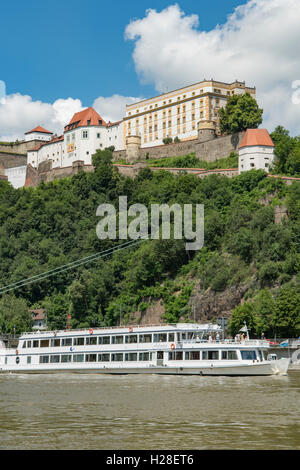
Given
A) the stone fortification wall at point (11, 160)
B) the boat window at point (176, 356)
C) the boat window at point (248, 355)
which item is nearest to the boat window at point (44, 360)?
the boat window at point (176, 356)

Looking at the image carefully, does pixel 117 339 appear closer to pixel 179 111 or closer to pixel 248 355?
pixel 248 355

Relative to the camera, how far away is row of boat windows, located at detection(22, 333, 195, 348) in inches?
1756

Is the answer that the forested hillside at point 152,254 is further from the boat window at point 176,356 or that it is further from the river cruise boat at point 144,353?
the boat window at point 176,356

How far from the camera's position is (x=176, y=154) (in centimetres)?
9125

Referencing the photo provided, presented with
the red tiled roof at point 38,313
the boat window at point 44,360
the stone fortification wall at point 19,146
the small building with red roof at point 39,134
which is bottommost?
the boat window at point 44,360

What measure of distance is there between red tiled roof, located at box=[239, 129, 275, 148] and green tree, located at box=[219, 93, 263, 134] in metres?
5.49

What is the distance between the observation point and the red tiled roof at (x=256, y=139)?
77062 mm

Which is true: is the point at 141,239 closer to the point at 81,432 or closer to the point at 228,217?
the point at 228,217

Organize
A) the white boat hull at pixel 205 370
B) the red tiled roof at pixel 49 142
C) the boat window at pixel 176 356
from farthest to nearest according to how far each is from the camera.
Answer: the red tiled roof at pixel 49 142 → the boat window at pixel 176 356 → the white boat hull at pixel 205 370

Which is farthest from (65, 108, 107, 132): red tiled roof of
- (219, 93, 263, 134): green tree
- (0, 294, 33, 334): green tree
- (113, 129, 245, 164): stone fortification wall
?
(0, 294, 33, 334): green tree

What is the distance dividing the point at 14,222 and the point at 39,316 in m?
17.1

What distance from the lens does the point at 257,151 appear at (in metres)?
76.6

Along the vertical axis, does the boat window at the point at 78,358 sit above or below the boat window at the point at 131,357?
below
